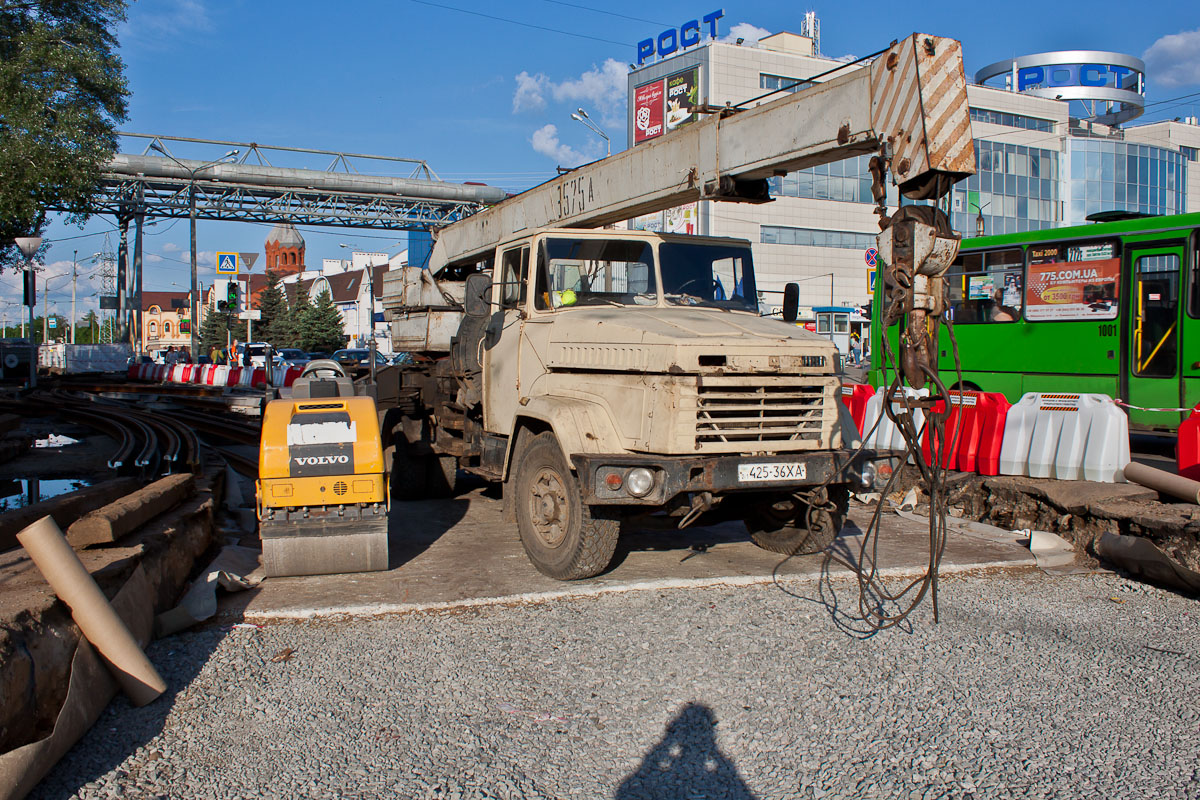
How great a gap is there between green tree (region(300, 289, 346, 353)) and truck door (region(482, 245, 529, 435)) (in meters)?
64.1

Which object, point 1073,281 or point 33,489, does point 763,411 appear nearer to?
point 33,489

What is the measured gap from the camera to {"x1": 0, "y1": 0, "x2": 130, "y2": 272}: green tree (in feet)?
61.4

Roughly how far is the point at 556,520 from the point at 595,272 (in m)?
2.10

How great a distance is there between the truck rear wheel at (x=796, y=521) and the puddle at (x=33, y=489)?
7.62 meters

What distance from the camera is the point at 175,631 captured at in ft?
16.6

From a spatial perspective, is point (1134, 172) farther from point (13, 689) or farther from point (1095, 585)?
point (13, 689)

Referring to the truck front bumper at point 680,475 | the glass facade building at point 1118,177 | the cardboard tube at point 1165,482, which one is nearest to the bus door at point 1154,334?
the cardboard tube at point 1165,482

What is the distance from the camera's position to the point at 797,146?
652 centimetres

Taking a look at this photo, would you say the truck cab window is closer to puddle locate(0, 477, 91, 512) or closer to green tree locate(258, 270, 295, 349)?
puddle locate(0, 477, 91, 512)

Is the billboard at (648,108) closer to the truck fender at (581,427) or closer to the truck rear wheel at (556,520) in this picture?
the truck rear wheel at (556,520)

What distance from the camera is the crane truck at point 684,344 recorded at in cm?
565

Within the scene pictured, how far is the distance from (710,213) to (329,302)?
35.6m

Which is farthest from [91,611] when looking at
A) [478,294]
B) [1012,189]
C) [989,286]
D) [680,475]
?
[1012,189]

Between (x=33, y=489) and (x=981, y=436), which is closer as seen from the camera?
(x=981, y=436)
